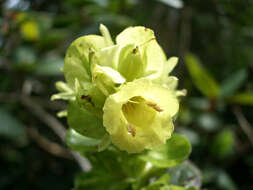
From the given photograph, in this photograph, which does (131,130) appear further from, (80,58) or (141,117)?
(80,58)

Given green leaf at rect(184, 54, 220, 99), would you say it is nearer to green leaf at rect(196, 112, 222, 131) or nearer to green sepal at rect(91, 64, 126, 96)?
green leaf at rect(196, 112, 222, 131)

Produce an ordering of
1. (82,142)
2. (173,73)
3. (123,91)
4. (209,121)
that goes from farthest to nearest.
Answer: (173,73), (209,121), (82,142), (123,91)

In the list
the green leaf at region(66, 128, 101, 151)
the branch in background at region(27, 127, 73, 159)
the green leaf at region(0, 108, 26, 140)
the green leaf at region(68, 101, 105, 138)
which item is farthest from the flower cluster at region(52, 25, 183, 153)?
the branch in background at region(27, 127, 73, 159)

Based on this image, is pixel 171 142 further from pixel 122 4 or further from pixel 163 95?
pixel 122 4

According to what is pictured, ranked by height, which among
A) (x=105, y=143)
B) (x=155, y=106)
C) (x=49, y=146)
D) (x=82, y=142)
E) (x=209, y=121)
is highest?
(x=155, y=106)

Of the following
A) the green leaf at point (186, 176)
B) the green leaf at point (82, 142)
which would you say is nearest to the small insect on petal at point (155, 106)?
the green leaf at point (82, 142)

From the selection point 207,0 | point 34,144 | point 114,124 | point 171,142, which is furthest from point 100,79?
point 207,0

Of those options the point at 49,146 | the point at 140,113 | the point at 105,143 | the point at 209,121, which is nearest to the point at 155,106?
the point at 140,113

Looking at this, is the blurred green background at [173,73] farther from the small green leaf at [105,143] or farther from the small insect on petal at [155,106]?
the small insect on petal at [155,106]
